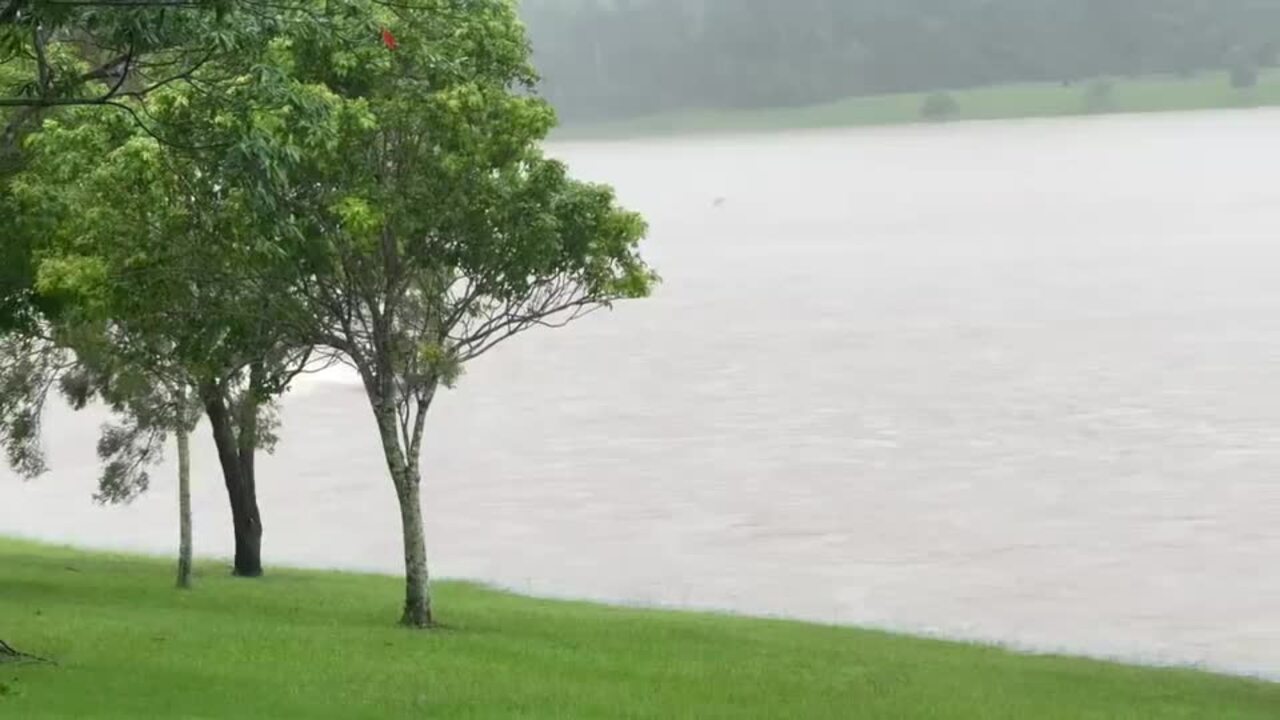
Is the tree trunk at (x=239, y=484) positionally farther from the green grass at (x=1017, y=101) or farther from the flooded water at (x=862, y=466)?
the green grass at (x=1017, y=101)

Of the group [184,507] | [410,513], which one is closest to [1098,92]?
[184,507]

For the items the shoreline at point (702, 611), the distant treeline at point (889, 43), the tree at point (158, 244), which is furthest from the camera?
the distant treeline at point (889, 43)

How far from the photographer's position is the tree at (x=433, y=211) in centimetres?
2375

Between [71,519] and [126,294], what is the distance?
1282 inches

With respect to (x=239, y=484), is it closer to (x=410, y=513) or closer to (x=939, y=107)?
(x=410, y=513)

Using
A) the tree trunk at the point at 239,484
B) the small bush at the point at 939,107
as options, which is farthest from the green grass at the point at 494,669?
the small bush at the point at 939,107

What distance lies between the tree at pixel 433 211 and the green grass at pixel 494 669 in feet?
10.4

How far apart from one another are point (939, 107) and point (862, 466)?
5566 inches

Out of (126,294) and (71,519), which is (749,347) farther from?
(126,294)

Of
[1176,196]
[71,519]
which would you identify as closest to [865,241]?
[1176,196]

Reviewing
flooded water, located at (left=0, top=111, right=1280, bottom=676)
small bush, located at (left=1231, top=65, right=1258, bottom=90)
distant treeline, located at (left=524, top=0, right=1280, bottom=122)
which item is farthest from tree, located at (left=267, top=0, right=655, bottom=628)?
small bush, located at (left=1231, top=65, right=1258, bottom=90)

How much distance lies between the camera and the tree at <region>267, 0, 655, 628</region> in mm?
23750

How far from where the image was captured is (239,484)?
34969 mm

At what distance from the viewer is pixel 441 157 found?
24.4 meters
